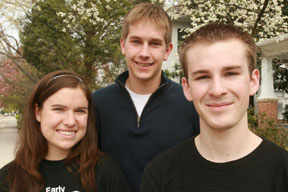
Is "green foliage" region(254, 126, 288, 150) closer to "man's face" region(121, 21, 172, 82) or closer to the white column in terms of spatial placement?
"man's face" region(121, 21, 172, 82)

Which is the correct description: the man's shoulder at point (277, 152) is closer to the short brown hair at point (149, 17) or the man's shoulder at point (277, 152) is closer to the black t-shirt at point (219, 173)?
the black t-shirt at point (219, 173)

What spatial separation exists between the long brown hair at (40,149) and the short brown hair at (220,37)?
1.12m

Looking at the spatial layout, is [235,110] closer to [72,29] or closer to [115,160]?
[115,160]

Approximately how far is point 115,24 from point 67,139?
12187 mm

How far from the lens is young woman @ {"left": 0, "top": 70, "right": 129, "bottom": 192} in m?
2.53

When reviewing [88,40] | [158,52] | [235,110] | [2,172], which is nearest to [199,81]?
[235,110]

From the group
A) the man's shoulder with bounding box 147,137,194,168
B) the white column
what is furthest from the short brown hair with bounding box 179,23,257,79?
the white column

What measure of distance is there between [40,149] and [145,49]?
1.22m

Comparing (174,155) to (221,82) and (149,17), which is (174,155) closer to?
(221,82)

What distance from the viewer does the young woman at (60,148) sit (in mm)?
2529

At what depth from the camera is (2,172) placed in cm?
263

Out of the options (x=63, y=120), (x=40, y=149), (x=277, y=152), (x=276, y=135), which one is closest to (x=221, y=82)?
(x=277, y=152)

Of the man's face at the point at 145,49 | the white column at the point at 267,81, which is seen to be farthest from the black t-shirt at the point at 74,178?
the white column at the point at 267,81

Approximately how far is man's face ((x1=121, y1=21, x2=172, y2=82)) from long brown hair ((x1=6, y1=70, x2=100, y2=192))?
1.58ft
